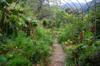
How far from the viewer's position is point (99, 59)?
6883 millimetres

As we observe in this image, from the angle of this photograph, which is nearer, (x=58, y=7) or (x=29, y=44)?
(x=29, y=44)

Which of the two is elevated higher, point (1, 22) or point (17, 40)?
point (1, 22)

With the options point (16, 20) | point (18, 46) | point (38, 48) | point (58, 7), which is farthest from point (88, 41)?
point (58, 7)

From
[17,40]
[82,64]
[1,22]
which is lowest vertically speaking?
[82,64]

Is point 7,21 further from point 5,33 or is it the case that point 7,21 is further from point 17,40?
point 17,40

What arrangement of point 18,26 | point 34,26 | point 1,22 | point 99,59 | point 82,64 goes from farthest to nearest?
point 34,26 → point 18,26 → point 1,22 → point 82,64 → point 99,59

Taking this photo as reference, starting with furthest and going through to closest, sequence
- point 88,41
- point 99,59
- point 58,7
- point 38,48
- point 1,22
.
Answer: point 58,7, point 1,22, point 88,41, point 38,48, point 99,59

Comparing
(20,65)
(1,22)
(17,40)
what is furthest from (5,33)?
(20,65)

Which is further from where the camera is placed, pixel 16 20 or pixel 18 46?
pixel 16 20

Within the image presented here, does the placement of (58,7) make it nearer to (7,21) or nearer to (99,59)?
(7,21)

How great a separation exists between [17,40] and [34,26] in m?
4.02

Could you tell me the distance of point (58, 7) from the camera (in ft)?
80.2

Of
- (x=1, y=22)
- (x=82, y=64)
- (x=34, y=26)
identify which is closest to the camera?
(x=82, y=64)

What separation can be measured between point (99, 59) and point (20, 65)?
240cm
